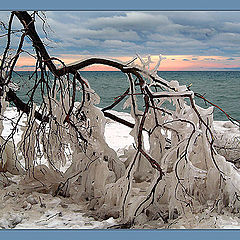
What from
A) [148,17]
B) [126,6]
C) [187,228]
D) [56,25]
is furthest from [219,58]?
[187,228]

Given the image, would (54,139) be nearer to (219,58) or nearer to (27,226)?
(27,226)

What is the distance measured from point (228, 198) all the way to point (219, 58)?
13.1 ft

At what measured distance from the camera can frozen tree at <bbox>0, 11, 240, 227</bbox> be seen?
1486 millimetres

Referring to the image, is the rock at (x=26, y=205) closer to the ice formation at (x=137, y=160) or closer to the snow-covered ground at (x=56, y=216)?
the snow-covered ground at (x=56, y=216)

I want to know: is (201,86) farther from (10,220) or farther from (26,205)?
(10,220)

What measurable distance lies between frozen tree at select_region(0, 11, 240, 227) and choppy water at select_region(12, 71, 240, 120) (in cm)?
420

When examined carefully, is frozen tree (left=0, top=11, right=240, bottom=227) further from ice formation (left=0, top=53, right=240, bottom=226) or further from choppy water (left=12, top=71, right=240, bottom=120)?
choppy water (left=12, top=71, right=240, bottom=120)

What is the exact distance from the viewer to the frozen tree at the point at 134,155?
1.49 metres

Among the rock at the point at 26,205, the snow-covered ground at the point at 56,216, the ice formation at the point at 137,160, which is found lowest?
the snow-covered ground at the point at 56,216

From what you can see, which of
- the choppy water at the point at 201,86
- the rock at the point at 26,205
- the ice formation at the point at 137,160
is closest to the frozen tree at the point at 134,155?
the ice formation at the point at 137,160

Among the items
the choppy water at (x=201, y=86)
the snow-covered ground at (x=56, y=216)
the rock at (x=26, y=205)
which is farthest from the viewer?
the choppy water at (x=201, y=86)

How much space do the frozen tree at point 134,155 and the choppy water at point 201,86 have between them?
165 inches

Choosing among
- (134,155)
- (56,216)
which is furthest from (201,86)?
(56,216)

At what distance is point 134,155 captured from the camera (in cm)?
154
